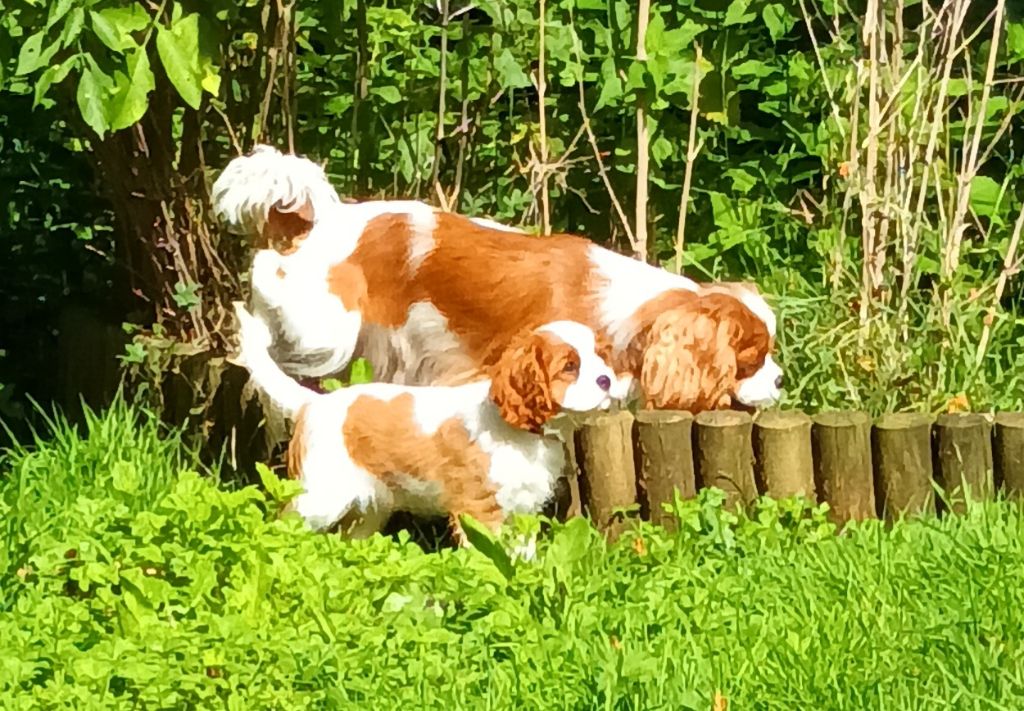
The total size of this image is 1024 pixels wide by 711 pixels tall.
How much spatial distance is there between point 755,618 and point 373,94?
2824 millimetres

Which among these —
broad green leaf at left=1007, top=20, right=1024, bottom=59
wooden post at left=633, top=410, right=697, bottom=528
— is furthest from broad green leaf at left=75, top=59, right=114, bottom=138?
broad green leaf at left=1007, top=20, right=1024, bottom=59

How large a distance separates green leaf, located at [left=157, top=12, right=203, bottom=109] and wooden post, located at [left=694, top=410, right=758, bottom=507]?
1.52m

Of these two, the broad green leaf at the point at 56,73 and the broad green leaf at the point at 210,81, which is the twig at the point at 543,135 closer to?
the broad green leaf at the point at 210,81

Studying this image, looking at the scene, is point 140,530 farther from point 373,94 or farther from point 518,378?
point 373,94

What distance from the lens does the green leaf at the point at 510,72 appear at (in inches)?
207

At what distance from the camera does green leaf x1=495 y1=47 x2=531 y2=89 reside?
527 centimetres

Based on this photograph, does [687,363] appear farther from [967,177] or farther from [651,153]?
[651,153]

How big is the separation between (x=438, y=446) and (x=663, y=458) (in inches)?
23.1

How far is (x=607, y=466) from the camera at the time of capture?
4195mm

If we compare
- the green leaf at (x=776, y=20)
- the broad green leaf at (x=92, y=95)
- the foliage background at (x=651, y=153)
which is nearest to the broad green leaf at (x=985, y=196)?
the foliage background at (x=651, y=153)

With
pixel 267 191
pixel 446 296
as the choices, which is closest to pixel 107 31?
pixel 267 191

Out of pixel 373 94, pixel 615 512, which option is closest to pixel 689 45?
pixel 373 94

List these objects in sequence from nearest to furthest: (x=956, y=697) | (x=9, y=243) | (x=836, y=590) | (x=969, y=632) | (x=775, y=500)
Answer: (x=956, y=697) → (x=969, y=632) → (x=836, y=590) → (x=775, y=500) → (x=9, y=243)

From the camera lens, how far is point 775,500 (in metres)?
4.16
